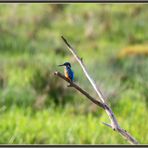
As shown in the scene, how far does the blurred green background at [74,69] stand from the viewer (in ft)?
15.1

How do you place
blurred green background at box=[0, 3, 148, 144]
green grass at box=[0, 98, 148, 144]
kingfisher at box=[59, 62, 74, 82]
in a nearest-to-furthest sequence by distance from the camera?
1. kingfisher at box=[59, 62, 74, 82]
2. green grass at box=[0, 98, 148, 144]
3. blurred green background at box=[0, 3, 148, 144]

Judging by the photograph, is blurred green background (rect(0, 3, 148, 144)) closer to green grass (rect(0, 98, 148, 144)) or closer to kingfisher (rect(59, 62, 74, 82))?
green grass (rect(0, 98, 148, 144))

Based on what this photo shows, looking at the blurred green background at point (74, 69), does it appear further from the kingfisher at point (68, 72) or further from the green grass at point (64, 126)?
the kingfisher at point (68, 72)

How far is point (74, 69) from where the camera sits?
6730 mm

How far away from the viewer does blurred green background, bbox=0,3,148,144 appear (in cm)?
461

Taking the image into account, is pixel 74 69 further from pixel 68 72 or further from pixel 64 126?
pixel 68 72

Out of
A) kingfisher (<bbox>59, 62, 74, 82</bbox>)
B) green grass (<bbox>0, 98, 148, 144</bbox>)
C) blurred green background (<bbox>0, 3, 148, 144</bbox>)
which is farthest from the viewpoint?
blurred green background (<bbox>0, 3, 148, 144</bbox>)

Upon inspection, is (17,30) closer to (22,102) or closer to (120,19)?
(120,19)

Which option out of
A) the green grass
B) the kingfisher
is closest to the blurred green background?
the green grass

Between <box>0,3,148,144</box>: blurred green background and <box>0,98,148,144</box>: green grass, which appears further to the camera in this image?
<box>0,3,148,144</box>: blurred green background

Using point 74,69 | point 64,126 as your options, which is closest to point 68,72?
point 64,126

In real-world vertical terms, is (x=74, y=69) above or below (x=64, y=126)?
above

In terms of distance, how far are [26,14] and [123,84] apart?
483 cm

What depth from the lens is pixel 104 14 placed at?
11359mm
